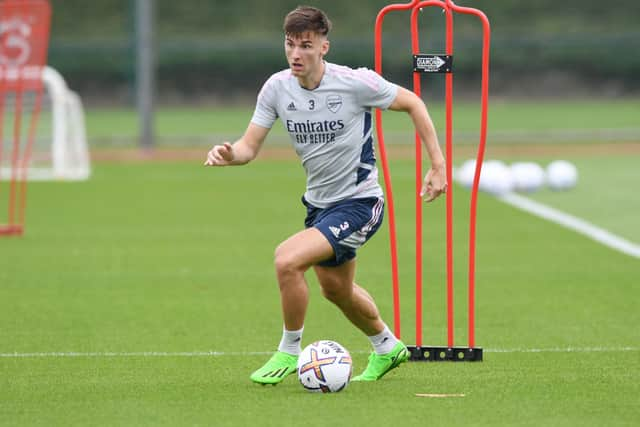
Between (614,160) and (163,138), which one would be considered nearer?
(614,160)

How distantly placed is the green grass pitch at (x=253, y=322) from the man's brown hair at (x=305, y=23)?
1.92 metres

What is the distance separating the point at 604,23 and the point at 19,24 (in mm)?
24035

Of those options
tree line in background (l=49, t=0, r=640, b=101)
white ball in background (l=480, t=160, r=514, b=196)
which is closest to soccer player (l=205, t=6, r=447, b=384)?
white ball in background (l=480, t=160, r=514, b=196)

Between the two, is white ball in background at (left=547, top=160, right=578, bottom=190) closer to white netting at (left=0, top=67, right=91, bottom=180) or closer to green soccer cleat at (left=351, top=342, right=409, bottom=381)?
white netting at (left=0, top=67, right=91, bottom=180)

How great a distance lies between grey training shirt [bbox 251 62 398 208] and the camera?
720 centimetres

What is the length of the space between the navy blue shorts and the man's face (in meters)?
0.76

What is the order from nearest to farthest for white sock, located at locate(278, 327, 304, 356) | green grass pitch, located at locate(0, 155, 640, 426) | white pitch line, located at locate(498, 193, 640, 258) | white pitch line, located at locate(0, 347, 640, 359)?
green grass pitch, located at locate(0, 155, 640, 426), white sock, located at locate(278, 327, 304, 356), white pitch line, located at locate(0, 347, 640, 359), white pitch line, located at locate(498, 193, 640, 258)

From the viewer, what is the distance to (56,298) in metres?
10.9

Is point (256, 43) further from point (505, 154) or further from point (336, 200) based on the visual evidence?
point (336, 200)

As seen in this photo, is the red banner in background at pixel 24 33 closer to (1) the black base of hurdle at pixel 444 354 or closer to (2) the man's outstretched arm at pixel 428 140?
(1) the black base of hurdle at pixel 444 354

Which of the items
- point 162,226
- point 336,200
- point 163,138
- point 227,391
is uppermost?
point 336,200

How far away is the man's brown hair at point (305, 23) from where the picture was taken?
7023 millimetres

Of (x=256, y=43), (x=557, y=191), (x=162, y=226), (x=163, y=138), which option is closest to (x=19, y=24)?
(x=162, y=226)

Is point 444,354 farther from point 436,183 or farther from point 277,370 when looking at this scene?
point 436,183
